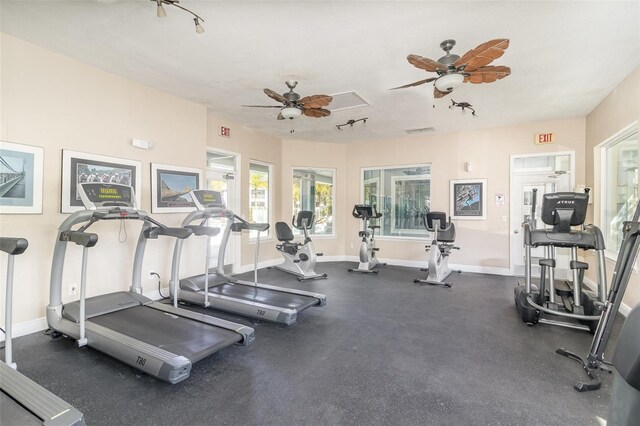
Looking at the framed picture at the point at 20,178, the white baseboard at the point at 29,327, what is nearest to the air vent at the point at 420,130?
the framed picture at the point at 20,178

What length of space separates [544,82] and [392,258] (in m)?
4.52

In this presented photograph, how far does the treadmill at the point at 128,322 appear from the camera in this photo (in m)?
2.47

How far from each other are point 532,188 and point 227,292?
5.91 metres

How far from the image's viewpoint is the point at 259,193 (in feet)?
22.7

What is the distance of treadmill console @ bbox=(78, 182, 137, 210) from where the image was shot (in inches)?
121

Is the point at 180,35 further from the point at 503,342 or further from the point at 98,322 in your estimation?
the point at 503,342

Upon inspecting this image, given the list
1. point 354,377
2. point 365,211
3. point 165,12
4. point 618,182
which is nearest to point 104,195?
point 165,12

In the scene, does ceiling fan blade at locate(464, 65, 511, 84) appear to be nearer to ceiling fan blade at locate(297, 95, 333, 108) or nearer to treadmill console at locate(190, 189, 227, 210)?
ceiling fan blade at locate(297, 95, 333, 108)

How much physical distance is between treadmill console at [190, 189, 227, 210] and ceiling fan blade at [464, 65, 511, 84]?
329 centimetres

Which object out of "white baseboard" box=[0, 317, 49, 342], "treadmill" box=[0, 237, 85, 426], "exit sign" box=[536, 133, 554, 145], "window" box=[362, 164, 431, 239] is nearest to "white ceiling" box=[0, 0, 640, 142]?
"exit sign" box=[536, 133, 554, 145]

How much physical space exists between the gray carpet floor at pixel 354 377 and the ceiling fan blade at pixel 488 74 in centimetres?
270

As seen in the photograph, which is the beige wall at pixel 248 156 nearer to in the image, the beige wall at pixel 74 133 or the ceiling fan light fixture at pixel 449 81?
the beige wall at pixel 74 133

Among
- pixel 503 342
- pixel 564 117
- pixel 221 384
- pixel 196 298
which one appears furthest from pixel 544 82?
pixel 196 298

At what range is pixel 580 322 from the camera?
364 cm
